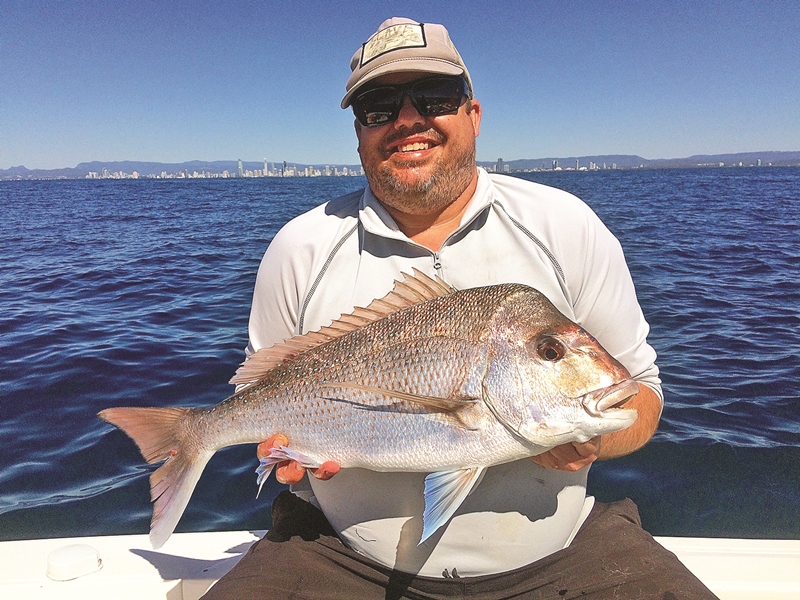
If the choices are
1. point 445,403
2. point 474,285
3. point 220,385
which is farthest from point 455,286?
point 220,385

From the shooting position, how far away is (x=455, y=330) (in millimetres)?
2262

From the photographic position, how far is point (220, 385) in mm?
7168

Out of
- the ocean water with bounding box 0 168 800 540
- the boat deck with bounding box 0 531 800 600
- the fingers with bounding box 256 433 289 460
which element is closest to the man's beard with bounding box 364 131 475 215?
the fingers with bounding box 256 433 289 460

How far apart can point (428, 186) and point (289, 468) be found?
1490 mm

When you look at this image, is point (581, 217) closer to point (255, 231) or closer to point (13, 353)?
point (13, 353)

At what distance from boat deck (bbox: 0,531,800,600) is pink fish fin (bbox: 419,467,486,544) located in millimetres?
1558

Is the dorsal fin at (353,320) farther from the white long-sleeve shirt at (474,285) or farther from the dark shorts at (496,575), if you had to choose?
the dark shorts at (496,575)

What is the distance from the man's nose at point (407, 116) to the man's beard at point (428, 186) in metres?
0.24

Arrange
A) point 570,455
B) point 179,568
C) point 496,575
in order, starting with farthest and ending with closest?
point 179,568, point 496,575, point 570,455

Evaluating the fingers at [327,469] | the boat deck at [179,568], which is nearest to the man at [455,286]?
→ the fingers at [327,469]

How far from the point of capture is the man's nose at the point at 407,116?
9.55 ft

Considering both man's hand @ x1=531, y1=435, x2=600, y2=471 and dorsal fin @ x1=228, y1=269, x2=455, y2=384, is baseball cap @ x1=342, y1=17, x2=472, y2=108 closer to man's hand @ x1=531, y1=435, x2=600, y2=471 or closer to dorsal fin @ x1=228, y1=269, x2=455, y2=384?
dorsal fin @ x1=228, y1=269, x2=455, y2=384

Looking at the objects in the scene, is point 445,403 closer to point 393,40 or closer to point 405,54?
point 405,54

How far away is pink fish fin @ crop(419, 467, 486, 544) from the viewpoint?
2098 mm
